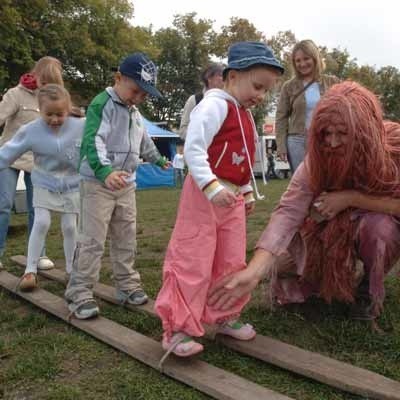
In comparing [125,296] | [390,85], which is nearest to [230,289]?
[125,296]

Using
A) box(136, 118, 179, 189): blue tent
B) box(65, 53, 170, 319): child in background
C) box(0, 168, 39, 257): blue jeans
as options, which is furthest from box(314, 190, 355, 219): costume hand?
box(136, 118, 179, 189): blue tent

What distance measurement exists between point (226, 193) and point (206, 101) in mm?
445

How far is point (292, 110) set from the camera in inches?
162

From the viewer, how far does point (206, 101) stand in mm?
2094

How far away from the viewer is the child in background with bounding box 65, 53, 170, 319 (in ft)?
8.42

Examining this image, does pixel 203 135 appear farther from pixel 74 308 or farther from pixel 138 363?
pixel 74 308

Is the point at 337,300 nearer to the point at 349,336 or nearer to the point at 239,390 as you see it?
the point at 349,336

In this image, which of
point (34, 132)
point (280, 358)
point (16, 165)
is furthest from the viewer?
point (16, 165)

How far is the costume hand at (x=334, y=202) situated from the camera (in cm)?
229

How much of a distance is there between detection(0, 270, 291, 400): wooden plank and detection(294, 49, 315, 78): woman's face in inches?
101

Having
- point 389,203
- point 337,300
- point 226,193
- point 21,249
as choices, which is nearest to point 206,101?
point 226,193

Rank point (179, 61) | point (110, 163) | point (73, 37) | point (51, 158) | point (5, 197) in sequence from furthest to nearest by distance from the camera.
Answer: point (179, 61), point (73, 37), point (5, 197), point (51, 158), point (110, 163)

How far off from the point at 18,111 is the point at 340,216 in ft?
8.60

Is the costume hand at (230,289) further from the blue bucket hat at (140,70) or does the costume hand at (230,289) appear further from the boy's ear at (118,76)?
the boy's ear at (118,76)
